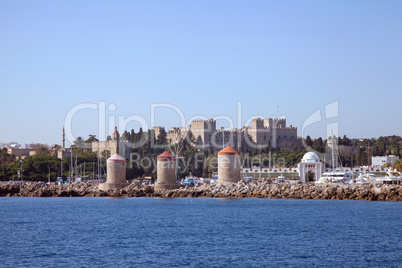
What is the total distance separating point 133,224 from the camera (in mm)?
22750

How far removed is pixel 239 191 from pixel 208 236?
688 inches

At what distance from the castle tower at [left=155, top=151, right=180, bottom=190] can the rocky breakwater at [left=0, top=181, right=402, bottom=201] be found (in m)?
0.64

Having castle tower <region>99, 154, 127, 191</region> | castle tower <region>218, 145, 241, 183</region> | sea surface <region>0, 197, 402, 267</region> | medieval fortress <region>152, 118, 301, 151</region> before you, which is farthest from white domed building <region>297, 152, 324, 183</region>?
medieval fortress <region>152, 118, 301, 151</region>

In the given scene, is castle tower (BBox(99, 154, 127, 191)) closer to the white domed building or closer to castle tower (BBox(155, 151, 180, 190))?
castle tower (BBox(155, 151, 180, 190))

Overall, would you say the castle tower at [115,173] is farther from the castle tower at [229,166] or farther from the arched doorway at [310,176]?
the arched doorway at [310,176]

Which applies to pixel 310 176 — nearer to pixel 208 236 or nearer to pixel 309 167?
pixel 309 167

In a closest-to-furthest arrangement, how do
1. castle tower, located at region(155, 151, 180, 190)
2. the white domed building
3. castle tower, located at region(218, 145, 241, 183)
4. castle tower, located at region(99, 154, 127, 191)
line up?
castle tower, located at region(218, 145, 241, 183), castle tower, located at region(155, 151, 180, 190), castle tower, located at region(99, 154, 127, 191), the white domed building

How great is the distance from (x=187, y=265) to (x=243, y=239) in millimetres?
4216

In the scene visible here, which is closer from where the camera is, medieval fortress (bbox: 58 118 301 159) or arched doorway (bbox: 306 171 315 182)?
arched doorway (bbox: 306 171 315 182)

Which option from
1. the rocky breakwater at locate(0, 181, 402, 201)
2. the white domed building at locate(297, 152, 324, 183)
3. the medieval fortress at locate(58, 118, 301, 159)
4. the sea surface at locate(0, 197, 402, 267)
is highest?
the medieval fortress at locate(58, 118, 301, 159)

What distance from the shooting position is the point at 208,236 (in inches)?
754

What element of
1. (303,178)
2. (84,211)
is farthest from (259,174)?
(84,211)

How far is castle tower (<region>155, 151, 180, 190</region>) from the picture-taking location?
39.7m

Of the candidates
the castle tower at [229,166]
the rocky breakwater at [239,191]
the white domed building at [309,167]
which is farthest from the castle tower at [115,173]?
the white domed building at [309,167]
